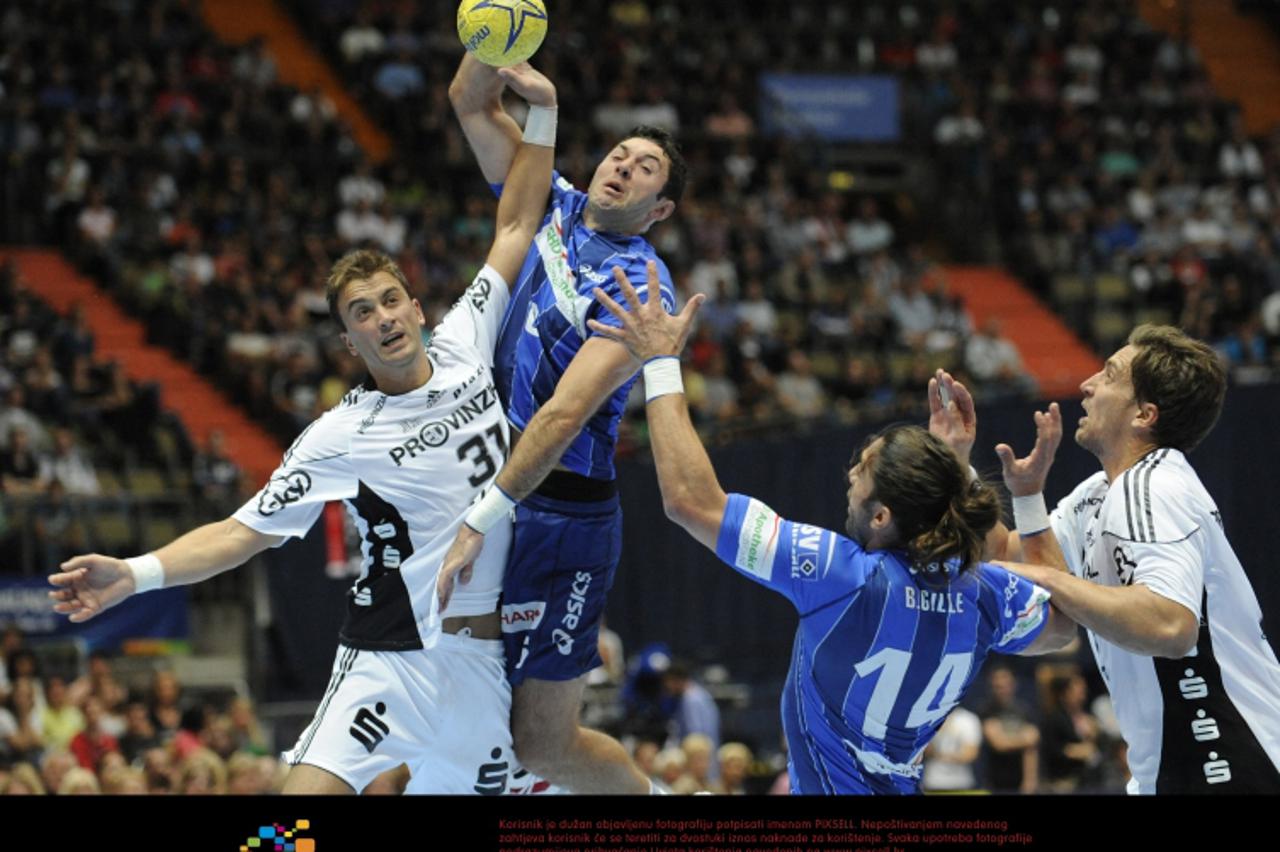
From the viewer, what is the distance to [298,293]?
20.5m

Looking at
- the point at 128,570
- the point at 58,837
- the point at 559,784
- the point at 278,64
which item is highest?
the point at 278,64

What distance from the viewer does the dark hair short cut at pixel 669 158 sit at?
7250 mm

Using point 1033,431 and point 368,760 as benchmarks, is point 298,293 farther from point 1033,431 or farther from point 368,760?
point 368,760

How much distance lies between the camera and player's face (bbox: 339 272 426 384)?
6.65 meters

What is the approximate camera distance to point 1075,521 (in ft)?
21.3

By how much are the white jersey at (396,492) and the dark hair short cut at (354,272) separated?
35 cm

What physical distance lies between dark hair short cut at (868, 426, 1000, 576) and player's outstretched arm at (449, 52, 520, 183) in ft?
8.93

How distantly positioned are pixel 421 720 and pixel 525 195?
2.22 metres

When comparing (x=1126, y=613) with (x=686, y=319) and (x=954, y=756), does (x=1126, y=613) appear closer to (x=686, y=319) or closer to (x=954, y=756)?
(x=686, y=319)

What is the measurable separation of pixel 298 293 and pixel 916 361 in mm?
7656

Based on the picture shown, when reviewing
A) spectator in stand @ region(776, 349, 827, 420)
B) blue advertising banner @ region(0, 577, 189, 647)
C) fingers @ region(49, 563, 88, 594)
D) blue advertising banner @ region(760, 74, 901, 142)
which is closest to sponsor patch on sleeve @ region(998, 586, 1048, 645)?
fingers @ region(49, 563, 88, 594)

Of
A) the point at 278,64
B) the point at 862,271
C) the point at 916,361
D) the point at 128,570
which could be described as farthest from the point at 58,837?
the point at 278,64

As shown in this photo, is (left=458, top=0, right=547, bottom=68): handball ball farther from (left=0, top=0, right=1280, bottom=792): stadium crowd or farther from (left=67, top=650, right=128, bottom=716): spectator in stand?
(left=67, top=650, right=128, bottom=716): spectator in stand

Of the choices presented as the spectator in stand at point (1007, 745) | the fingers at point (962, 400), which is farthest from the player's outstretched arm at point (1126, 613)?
the spectator in stand at point (1007, 745)
